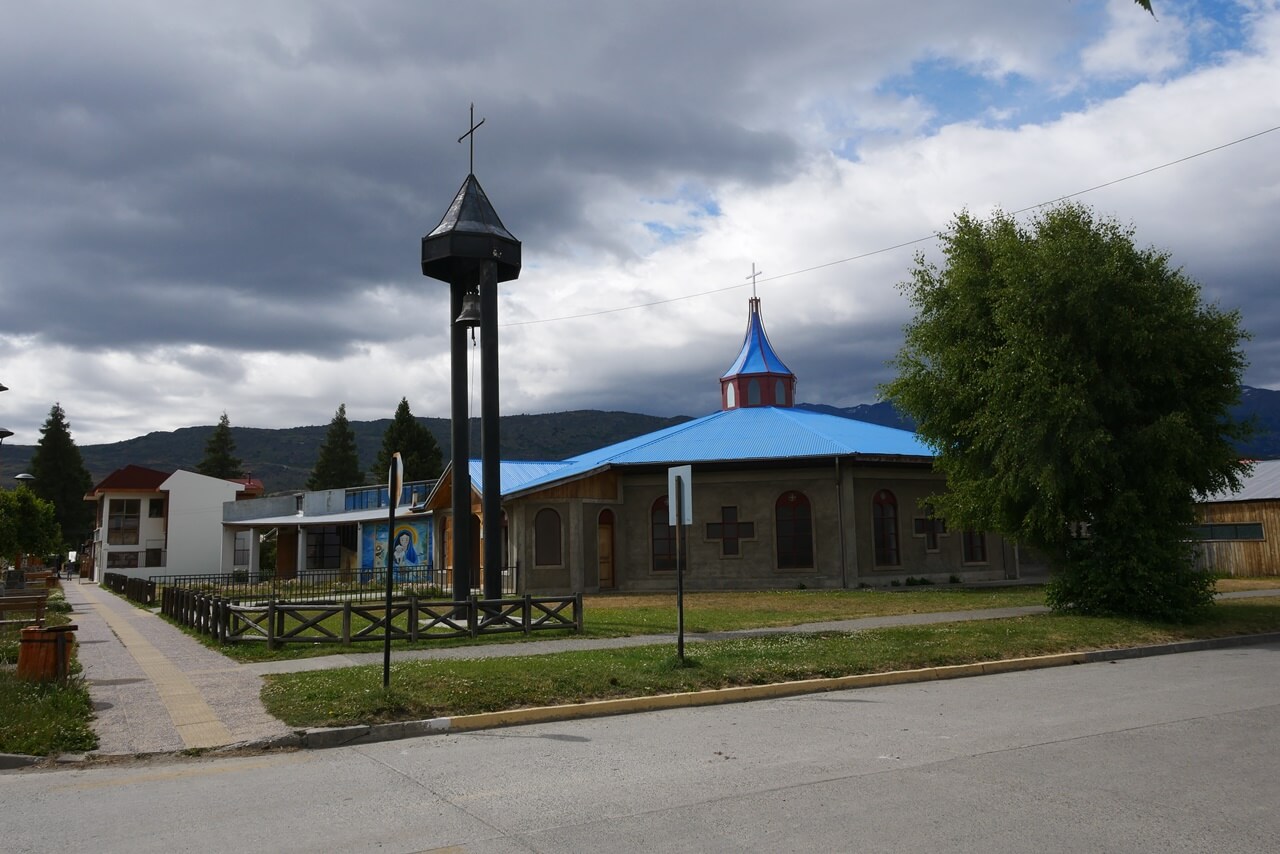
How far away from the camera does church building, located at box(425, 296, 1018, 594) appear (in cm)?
3072

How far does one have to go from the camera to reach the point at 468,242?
2009 cm

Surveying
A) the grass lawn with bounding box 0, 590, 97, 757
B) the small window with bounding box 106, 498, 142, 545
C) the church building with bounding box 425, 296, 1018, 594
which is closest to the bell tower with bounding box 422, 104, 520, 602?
the grass lawn with bounding box 0, 590, 97, 757

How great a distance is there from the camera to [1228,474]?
19344 millimetres

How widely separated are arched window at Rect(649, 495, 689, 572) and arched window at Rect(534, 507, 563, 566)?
3.37m

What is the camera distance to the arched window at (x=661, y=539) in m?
32.1

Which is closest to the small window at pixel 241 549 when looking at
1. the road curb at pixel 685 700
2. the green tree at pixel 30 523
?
the green tree at pixel 30 523

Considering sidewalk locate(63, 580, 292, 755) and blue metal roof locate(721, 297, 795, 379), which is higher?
blue metal roof locate(721, 297, 795, 379)

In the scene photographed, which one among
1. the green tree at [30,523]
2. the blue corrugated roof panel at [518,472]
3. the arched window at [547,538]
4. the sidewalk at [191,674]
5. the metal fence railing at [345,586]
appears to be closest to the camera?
the sidewalk at [191,674]

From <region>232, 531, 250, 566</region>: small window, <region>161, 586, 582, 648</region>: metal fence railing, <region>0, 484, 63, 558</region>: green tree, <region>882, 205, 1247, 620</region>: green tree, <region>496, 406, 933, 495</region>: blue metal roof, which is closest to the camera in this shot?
<region>161, 586, 582, 648</region>: metal fence railing

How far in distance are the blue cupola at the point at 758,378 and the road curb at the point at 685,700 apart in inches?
1099

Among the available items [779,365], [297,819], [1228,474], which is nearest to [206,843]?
[297,819]

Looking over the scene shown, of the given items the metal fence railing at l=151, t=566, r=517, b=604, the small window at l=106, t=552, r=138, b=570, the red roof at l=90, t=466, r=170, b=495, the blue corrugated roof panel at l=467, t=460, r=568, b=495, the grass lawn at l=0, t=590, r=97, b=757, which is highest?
the red roof at l=90, t=466, r=170, b=495

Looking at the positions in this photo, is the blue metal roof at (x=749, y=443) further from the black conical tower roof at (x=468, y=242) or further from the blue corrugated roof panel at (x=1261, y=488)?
the blue corrugated roof panel at (x=1261, y=488)

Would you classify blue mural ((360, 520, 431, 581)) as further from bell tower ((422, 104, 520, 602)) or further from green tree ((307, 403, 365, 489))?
green tree ((307, 403, 365, 489))
